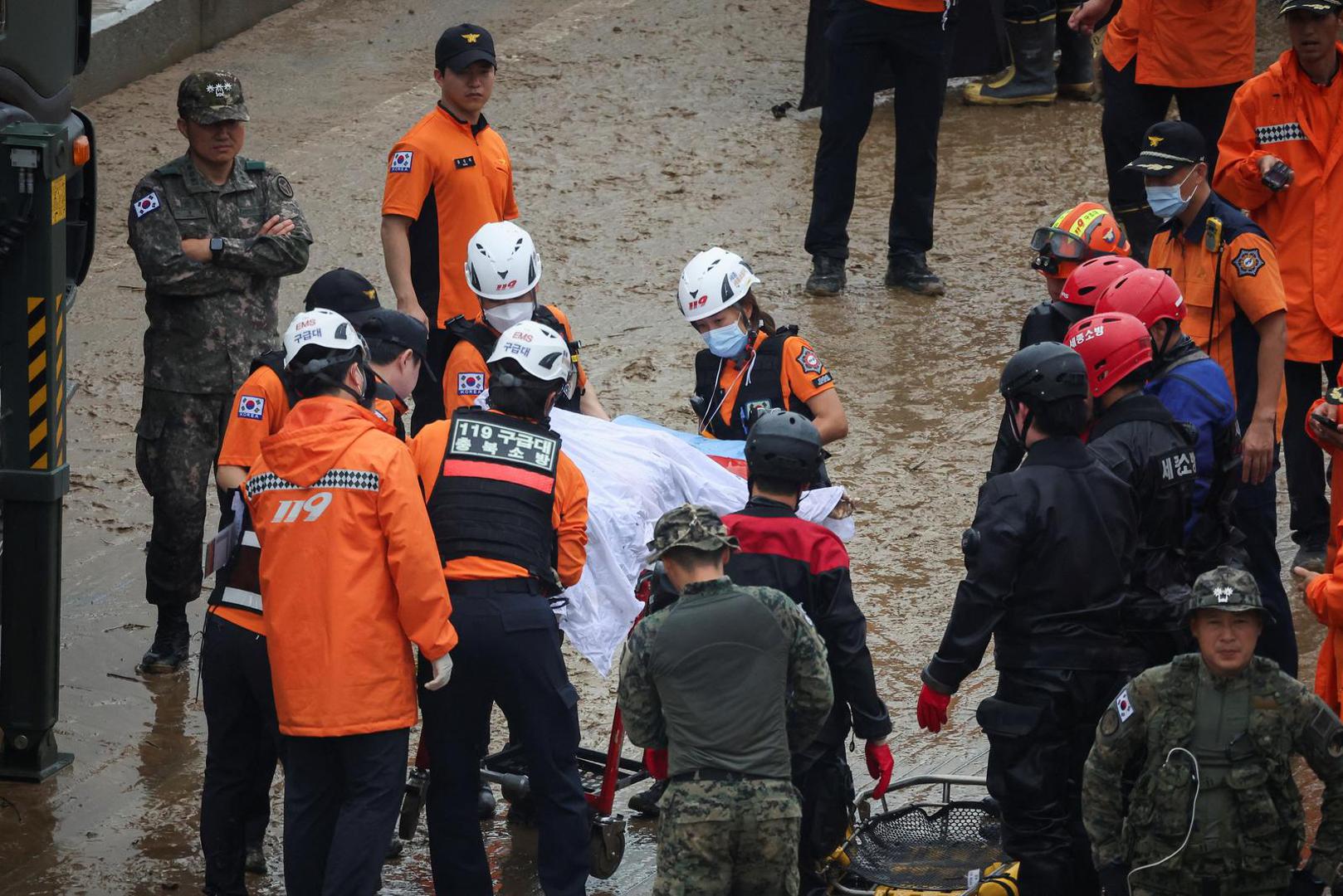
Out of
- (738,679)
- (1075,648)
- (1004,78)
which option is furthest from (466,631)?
(1004,78)

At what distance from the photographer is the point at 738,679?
491 cm

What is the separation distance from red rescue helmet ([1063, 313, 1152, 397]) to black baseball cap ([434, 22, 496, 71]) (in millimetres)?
3313

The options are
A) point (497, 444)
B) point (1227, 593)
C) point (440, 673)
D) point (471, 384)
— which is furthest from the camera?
point (471, 384)

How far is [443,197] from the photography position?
793cm

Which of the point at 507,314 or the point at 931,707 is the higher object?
the point at 507,314

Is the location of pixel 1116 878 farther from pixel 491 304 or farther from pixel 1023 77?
pixel 1023 77

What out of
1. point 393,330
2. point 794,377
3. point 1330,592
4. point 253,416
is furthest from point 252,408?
point 1330,592

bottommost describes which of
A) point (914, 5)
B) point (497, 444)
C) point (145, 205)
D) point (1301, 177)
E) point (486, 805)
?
point (486, 805)

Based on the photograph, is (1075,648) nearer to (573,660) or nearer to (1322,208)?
(573,660)

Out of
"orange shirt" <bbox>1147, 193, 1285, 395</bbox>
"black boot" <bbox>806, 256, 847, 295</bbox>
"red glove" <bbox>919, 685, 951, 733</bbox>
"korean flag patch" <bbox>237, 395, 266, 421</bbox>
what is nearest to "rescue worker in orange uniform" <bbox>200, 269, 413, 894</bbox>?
"korean flag patch" <bbox>237, 395, 266, 421</bbox>

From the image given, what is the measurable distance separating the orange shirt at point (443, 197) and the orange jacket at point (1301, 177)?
3.18 metres

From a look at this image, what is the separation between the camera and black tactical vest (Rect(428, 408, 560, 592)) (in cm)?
544

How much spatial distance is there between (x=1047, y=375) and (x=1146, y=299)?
84cm

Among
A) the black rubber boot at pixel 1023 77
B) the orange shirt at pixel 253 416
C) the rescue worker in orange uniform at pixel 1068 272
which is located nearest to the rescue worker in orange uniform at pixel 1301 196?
the rescue worker in orange uniform at pixel 1068 272
